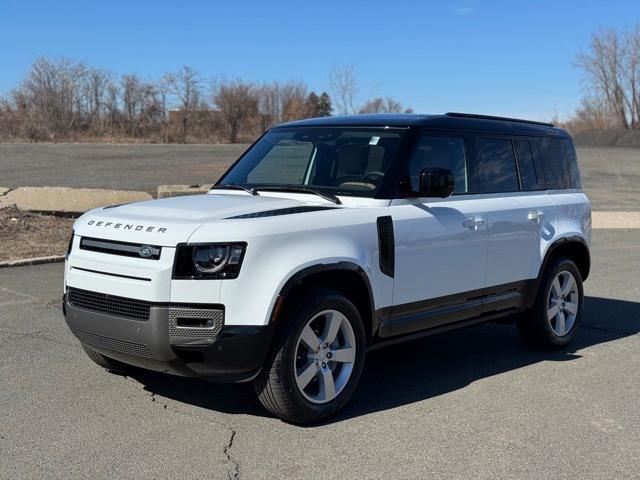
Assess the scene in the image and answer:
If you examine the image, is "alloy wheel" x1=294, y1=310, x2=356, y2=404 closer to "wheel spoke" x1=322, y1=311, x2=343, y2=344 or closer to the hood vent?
"wheel spoke" x1=322, y1=311, x2=343, y2=344

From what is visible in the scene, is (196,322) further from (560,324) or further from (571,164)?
(571,164)

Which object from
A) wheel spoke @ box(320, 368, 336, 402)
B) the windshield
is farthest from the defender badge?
the windshield

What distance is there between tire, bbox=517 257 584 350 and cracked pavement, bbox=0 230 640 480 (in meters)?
0.16

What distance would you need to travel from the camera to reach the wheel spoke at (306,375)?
4765 mm

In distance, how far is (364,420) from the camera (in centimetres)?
498

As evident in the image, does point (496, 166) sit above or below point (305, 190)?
above

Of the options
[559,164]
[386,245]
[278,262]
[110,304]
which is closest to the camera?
[278,262]

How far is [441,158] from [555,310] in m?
2.02

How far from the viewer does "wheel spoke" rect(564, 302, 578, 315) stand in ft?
23.4

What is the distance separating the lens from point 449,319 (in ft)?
19.2

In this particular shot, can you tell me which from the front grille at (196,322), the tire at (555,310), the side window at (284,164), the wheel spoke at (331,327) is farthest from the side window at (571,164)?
the front grille at (196,322)

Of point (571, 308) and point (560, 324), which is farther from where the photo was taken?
point (571, 308)

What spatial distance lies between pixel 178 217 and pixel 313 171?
1545 mm

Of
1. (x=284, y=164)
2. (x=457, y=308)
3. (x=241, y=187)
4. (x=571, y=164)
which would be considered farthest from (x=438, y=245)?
(x=571, y=164)
